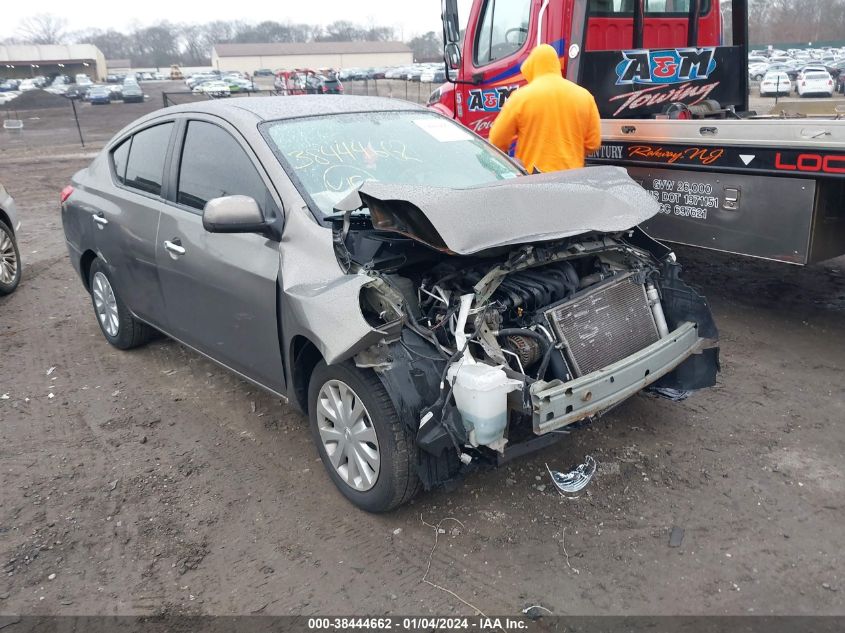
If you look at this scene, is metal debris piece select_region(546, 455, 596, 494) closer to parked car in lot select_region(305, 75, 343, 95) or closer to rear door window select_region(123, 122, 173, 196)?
rear door window select_region(123, 122, 173, 196)

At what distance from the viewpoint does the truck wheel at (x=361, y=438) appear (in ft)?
9.52

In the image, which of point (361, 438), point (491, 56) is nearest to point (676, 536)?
point (361, 438)

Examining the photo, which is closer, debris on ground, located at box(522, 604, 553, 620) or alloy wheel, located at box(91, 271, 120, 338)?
debris on ground, located at box(522, 604, 553, 620)

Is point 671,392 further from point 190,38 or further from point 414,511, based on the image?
point 190,38

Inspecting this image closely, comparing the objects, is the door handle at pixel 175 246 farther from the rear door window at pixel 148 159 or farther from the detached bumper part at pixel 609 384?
the detached bumper part at pixel 609 384

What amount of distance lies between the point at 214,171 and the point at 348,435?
172cm

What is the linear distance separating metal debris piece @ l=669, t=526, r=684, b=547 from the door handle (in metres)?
2.91

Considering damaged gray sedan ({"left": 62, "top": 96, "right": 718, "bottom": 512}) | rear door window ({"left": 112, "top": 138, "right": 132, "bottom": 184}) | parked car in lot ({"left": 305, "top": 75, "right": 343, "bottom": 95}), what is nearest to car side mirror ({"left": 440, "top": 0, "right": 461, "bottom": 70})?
damaged gray sedan ({"left": 62, "top": 96, "right": 718, "bottom": 512})

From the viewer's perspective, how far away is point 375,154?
381cm

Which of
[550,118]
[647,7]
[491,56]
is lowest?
[550,118]

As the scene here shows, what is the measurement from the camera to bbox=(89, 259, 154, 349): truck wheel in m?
4.96

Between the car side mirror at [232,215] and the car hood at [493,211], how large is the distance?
0.41 meters

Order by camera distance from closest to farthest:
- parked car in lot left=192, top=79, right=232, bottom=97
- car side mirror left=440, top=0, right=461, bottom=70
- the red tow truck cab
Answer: the red tow truck cab, car side mirror left=440, top=0, right=461, bottom=70, parked car in lot left=192, top=79, right=232, bottom=97

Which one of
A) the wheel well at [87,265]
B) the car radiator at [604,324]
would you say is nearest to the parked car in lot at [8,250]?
the wheel well at [87,265]
